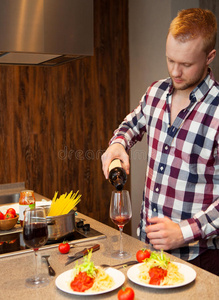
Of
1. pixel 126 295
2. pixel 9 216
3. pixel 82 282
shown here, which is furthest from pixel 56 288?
pixel 9 216

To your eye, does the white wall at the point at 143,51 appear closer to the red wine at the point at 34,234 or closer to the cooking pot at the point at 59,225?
the cooking pot at the point at 59,225

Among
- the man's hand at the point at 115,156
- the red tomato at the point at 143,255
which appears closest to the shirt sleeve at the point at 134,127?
the man's hand at the point at 115,156

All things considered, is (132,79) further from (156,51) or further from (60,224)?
(60,224)

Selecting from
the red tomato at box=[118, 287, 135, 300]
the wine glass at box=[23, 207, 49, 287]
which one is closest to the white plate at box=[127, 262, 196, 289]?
the red tomato at box=[118, 287, 135, 300]

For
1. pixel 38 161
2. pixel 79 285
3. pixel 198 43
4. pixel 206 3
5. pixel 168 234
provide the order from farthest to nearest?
pixel 38 161, pixel 206 3, pixel 198 43, pixel 168 234, pixel 79 285

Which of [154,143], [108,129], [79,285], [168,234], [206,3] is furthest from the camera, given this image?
[108,129]

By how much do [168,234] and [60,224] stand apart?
1.65 ft

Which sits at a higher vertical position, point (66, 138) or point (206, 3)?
point (206, 3)

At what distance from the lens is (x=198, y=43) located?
1740mm

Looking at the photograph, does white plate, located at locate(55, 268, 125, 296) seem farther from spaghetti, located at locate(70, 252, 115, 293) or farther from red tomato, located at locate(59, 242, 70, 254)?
red tomato, located at locate(59, 242, 70, 254)

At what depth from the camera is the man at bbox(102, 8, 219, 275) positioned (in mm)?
1736

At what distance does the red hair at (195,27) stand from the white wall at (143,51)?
1.84 m

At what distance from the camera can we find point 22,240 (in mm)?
1904

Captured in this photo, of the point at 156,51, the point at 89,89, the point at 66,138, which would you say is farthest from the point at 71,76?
the point at 156,51
